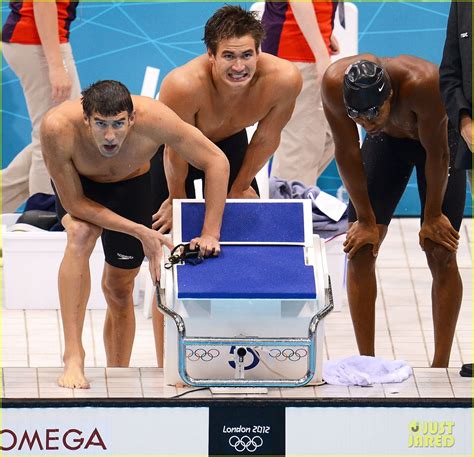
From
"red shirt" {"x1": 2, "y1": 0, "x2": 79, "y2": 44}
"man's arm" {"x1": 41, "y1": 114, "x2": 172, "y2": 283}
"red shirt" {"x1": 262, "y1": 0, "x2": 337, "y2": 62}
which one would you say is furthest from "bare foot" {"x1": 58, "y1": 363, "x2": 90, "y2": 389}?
"red shirt" {"x1": 262, "y1": 0, "x2": 337, "y2": 62}

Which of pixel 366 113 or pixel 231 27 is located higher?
pixel 231 27

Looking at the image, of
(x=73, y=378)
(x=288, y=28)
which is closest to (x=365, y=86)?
(x=73, y=378)

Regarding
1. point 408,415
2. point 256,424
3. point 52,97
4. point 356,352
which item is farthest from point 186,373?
point 52,97

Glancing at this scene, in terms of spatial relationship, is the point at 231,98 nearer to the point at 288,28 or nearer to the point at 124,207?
the point at 124,207

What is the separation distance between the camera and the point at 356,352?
690cm

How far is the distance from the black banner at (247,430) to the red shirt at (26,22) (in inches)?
132

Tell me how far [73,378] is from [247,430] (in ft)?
2.17

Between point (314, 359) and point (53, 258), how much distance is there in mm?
2262

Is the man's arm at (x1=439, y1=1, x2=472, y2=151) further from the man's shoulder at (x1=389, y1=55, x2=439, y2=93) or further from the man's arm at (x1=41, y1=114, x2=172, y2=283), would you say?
the man's arm at (x1=41, y1=114, x2=172, y2=283)

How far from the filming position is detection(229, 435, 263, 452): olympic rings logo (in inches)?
206

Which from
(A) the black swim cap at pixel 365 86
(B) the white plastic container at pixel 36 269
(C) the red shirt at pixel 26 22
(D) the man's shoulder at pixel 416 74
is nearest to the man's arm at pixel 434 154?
(D) the man's shoulder at pixel 416 74

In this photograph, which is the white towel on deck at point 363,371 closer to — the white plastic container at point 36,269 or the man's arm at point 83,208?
the man's arm at point 83,208

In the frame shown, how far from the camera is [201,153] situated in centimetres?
558

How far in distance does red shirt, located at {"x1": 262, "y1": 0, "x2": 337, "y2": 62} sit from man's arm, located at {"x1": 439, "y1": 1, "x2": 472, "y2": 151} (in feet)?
8.70
